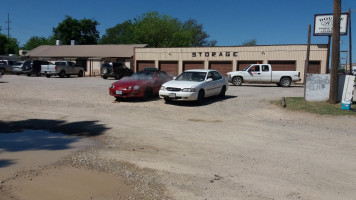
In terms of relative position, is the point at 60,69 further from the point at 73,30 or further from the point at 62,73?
the point at 73,30

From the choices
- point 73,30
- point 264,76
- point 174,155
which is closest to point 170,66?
point 264,76

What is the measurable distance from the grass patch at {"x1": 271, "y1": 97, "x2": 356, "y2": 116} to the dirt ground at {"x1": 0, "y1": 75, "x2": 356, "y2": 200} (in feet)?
2.23

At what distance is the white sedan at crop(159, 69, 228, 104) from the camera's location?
12.7 m

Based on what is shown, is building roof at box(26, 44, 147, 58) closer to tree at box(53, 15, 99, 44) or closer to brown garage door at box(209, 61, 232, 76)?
brown garage door at box(209, 61, 232, 76)

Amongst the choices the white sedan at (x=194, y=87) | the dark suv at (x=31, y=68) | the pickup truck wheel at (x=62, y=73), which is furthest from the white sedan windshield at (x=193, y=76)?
the dark suv at (x=31, y=68)

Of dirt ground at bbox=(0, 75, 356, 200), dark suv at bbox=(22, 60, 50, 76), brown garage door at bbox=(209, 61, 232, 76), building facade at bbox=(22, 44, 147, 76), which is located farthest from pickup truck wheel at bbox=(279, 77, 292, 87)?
dark suv at bbox=(22, 60, 50, 76)

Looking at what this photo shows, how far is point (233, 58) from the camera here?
3266 centimetres

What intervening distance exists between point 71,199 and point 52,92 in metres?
13.4

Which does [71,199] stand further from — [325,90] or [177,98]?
[325,90]

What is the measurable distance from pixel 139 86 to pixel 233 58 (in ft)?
67.3

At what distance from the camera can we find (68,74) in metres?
32.2

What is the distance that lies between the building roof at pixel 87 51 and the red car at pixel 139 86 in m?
24.3

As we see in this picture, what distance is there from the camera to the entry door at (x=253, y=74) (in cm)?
2370

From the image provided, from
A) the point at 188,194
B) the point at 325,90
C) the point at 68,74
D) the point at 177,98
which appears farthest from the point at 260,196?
the point at 68,74
